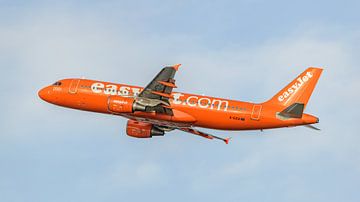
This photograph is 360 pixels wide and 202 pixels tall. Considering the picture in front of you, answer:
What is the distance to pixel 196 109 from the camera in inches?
3201

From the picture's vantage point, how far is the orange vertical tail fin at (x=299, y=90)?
269 ft

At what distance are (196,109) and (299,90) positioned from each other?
12046mm

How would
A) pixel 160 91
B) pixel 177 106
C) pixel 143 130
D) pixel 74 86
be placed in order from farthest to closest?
pixel 143 130
pixel 74 86
pixel 177 106
pixel 160 91

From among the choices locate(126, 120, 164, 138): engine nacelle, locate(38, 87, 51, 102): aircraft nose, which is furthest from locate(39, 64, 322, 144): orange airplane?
locate(38, 87, 51, 102): aircraft nose

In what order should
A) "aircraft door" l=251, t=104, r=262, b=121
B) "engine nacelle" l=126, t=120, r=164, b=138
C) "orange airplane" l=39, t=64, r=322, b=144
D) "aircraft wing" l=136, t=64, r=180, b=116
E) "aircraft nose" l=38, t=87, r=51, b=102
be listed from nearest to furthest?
"aircraft wing" l=136, t=64, r=180, b=116
"orange airplane" l=39, t=64, r=322, b=144
"aircraft door" l=251, t=104, r=262, b=121
"engine nacelle" l=126, t=120, r=164, b=138
"aircraft nose" l=38, t=87, r=51, b=102

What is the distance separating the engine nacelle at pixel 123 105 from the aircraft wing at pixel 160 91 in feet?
2.57

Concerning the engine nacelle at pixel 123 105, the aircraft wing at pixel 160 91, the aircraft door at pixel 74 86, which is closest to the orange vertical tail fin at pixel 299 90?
the aircraft wing at pixel 160 91

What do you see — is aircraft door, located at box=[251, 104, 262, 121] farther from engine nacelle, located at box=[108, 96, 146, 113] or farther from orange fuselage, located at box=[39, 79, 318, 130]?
engine nacelle, located at box=[108, 96, 146, 113]

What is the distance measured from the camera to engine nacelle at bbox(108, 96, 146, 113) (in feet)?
257

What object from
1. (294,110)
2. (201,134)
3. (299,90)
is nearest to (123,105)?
(201,134)

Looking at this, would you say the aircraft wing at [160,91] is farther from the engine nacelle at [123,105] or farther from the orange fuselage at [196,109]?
the orange fuselage at [196,109]

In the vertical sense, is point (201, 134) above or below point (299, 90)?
below

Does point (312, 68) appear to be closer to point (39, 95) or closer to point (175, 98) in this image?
point (175, 98)

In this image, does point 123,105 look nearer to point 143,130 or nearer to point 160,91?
point 160,91
